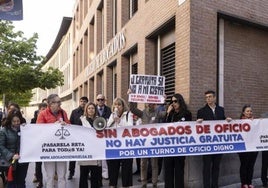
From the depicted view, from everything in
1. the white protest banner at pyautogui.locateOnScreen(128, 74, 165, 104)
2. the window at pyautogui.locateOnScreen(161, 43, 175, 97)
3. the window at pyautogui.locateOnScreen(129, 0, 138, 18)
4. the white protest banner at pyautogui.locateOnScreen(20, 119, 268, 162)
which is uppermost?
the window at pyautogui.locateOnScreen(129, 0, 138, 18)

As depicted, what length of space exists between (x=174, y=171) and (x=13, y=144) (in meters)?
3.03

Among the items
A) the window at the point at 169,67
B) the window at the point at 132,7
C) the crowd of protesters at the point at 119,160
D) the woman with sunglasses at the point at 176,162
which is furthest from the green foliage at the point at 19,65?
the woman with sunglasses at the point at 176,162

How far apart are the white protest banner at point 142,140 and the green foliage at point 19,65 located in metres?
21.6

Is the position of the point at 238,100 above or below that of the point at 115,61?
below

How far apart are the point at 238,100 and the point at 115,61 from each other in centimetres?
819

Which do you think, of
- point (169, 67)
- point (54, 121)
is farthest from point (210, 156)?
point (169, 67)

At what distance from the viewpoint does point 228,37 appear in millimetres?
9891

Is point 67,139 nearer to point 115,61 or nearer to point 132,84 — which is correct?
point 132,84

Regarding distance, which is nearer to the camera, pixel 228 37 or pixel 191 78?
pixel 191 78

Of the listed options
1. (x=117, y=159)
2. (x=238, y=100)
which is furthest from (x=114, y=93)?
(x=117, y=159)

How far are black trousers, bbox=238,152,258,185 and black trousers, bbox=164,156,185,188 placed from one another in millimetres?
1346

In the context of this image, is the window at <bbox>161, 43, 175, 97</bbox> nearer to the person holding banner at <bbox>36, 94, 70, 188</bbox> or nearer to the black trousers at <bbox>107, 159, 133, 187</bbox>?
the black trousers at <bbox>107, 159, 133, 187</bbox>

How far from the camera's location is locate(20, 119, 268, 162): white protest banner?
7.31 m

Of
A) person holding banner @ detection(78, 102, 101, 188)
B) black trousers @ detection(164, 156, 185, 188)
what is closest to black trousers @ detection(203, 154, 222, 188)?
black trousers @ detection(164, 156, 185, 188)
